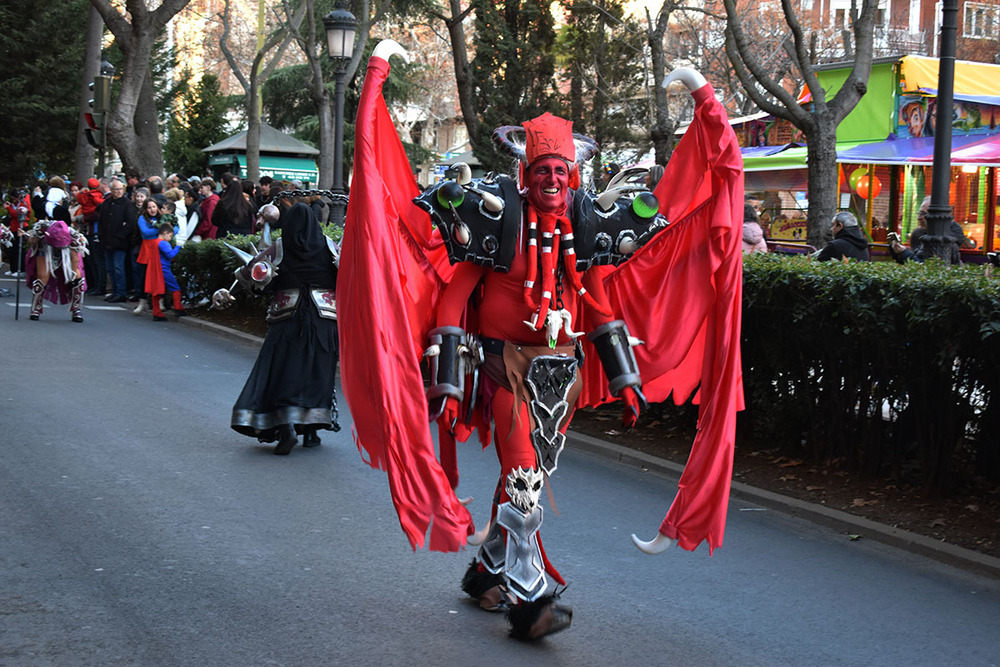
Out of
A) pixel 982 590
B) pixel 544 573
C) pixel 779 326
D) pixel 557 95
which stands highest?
pixel 557 95

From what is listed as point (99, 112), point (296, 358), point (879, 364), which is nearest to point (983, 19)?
point (99, 112)

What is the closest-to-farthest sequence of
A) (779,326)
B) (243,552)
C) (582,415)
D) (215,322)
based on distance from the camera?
(243,552), (779,326), (582,415), (215,322)

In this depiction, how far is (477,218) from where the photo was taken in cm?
480

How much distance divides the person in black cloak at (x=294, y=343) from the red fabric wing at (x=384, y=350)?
3615mm

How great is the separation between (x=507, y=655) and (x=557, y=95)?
23969 millimetres

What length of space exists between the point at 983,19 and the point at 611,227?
42646 millimetres

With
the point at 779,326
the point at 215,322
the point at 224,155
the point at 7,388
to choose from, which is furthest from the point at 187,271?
the point at 224,155

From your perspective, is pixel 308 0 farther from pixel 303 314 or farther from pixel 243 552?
pixel 243 552

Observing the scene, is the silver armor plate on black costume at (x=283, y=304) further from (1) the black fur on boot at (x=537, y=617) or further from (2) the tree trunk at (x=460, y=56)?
(2) the tree trunk at (x=460, y=56)

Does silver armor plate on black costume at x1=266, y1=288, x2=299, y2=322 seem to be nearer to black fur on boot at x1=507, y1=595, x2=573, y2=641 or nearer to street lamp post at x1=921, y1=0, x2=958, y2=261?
black fur on boot at x1=507, y1=595, x2=573, y2=641

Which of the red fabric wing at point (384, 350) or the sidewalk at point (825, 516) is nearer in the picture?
the red fabric wing at point (384, 350)

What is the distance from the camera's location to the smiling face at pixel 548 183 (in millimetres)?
4840

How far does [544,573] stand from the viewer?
485cm

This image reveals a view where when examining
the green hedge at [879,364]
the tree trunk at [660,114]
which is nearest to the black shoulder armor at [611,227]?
the green hedge at [879,364]
